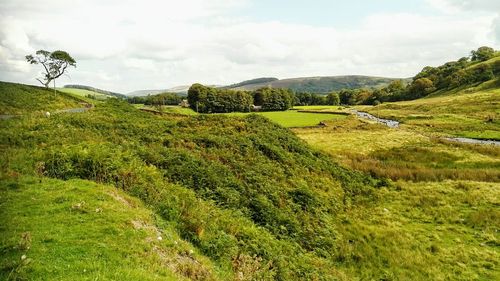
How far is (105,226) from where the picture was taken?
10.9 meters

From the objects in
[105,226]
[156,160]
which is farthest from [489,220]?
[105,226]

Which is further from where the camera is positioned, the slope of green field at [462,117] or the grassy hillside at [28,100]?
the slope of green field at [462,117]

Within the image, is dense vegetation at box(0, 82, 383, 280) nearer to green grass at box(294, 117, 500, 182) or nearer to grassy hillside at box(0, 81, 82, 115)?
green grass at box(294, 117, 500, 182)

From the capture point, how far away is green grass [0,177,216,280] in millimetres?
8227

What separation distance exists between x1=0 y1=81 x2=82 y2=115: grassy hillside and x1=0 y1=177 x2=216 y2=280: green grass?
193 feet

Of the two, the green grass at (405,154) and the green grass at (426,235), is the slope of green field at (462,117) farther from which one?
the green grass at (426,235)

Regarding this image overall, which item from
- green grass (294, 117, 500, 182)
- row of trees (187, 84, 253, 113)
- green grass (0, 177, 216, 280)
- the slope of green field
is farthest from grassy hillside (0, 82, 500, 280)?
row of trees (187, 84, 253, 113)

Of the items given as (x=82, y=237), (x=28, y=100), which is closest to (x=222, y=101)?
(x=28, y=100)

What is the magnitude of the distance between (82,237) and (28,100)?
84426 mm

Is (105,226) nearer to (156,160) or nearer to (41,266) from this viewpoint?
(41,266)

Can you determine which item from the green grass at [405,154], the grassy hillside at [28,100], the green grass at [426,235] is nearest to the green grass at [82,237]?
the green grass at [426,235]

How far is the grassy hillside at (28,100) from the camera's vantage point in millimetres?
67875

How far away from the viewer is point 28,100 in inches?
3086

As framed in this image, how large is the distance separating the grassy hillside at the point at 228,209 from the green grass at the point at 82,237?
6 centimetres
